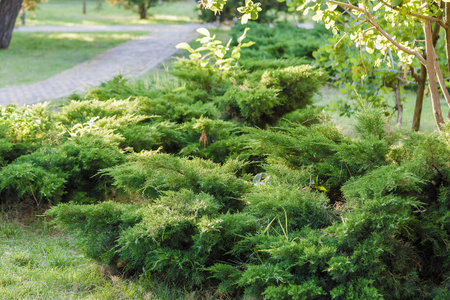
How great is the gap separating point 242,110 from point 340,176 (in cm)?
181

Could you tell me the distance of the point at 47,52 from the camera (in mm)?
14852

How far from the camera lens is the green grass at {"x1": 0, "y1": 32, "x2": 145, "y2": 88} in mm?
11375

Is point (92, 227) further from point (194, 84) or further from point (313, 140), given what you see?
point (194, 84)

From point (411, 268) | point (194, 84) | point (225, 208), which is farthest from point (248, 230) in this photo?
point (194, 84)

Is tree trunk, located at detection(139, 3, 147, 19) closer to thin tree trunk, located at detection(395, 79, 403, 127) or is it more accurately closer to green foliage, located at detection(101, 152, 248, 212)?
thin tree trunk, located at detection(395, 79, 403, 127)

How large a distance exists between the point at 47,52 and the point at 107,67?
389 cm

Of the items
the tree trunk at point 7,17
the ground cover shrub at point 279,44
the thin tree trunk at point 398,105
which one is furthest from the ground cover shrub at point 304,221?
the tree trunk at point 7,17

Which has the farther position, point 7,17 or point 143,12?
point 143,12

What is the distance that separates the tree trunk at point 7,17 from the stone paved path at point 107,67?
2.83m

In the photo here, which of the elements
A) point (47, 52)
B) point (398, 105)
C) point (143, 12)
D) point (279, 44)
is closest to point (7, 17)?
point (47, 52)

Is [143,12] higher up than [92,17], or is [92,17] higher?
[143,12]

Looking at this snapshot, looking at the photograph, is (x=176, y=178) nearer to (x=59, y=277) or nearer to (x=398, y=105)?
(x=59, y=277)

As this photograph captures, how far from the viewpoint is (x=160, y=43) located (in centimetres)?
1606

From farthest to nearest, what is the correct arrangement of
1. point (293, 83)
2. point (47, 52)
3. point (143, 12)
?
point (143, 12), point (47, 52), point (293, 83)
